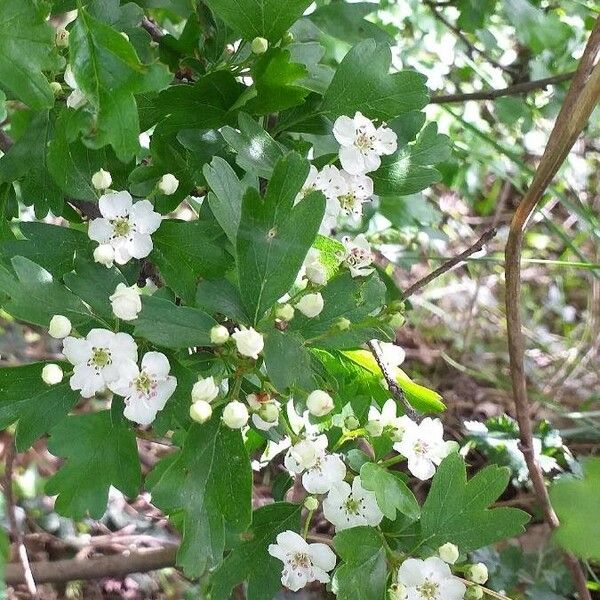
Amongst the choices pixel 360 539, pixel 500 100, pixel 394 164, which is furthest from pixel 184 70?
pixel 500 100

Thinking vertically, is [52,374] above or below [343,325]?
below

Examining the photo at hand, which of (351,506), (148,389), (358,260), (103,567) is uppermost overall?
(358,260)

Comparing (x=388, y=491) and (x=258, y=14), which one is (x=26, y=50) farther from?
(x=388, y=491)

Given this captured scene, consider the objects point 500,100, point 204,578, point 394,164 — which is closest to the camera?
point 394,164

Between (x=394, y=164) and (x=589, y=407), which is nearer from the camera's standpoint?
(x=394, y=164)

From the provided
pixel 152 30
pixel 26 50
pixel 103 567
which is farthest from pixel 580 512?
pixel 103 567

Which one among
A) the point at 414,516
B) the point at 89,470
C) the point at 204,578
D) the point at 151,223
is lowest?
the point at 204,578

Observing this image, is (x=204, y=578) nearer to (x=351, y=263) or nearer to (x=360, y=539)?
(x=360, y=539)

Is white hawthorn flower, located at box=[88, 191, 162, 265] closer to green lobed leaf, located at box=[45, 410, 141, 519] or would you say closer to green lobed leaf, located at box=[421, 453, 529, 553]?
green lobed leaf, located at box=[45, 410, 141, 519]
